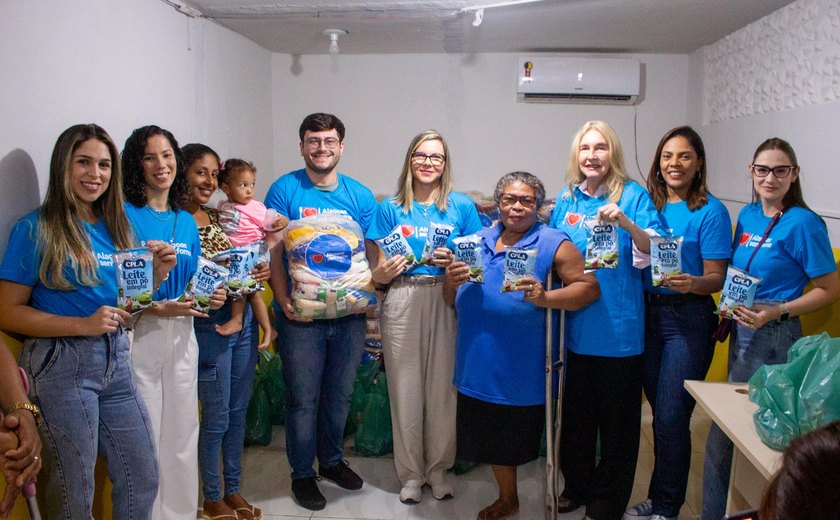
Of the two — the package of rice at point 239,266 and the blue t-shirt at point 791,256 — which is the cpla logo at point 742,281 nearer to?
the blue t-shirt at point 791,256

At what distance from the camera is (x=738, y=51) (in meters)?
3.83

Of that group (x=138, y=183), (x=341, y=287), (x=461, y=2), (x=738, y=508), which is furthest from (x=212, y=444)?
(x=461, y=2)

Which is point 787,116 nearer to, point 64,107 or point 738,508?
point 738,508

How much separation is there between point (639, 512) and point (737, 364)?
31.1 inches

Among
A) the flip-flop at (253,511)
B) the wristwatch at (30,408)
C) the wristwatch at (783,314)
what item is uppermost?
the wristwatch at (783,314)

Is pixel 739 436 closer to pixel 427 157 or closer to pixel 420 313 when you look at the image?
pixel 420 313

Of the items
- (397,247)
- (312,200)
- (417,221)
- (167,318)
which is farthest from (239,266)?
(417,221)

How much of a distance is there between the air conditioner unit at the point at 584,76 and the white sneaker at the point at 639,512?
113 inches

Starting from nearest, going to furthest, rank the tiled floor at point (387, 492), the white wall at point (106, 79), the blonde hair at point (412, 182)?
1. the white wall at point (106, 79)
2. the blonde hair at point (412, 182)
3. the tiled floor at point (387, 492)

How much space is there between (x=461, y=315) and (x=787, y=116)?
2184 millimetres

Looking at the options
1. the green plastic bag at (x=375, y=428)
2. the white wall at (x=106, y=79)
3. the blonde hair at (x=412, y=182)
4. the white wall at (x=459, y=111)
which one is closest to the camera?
the white wall at (x=106, y=79)

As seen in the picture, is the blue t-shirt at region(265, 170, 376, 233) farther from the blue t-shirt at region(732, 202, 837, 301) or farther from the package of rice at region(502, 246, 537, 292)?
the blue t-shirt at region(732, 202, 837, 301)

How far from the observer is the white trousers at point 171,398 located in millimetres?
2113

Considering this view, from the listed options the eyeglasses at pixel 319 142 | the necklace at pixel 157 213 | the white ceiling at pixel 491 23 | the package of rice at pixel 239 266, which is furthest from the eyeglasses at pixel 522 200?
the white ceiling at pixel 491 23
